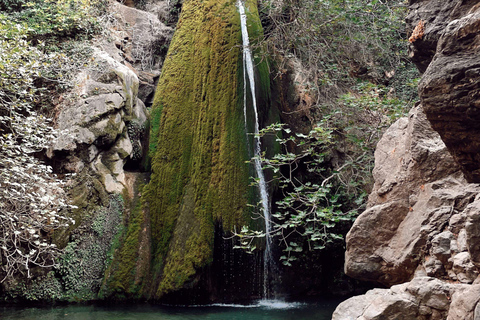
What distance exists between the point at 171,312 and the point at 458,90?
5.60 m

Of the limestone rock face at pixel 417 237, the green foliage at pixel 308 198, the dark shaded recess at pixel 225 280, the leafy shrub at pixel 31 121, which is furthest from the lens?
the dark shaded recess at pixel 225 280

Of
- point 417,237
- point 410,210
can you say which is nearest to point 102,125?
point 410,210

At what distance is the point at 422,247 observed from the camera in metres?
2.75

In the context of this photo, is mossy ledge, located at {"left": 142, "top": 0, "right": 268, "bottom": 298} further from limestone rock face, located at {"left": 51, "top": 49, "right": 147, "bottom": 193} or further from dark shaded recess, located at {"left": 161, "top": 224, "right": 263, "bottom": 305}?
limestone rock face, located at {"left": 51, "top": 49, "right": 147, "bottom": 193}

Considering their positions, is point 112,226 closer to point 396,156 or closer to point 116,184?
point 116,184

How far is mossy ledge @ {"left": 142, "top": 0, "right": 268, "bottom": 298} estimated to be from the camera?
707cm

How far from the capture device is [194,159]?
795cm

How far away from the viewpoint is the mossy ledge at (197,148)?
7074 millimetres

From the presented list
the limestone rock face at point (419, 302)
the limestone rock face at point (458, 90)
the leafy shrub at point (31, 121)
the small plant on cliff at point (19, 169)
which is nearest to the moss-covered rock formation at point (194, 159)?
the leafy shrub at point (31, 121)

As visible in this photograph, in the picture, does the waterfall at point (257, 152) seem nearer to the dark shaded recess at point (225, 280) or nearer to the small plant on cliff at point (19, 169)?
the dark shaded recess at point (225, 280)

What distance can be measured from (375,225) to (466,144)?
1.44 metres

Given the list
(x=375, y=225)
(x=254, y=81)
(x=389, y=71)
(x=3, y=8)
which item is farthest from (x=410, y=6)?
(x=3, y=8)

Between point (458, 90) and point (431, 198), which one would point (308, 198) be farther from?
point (458, 90)

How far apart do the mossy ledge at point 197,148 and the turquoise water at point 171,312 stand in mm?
586
